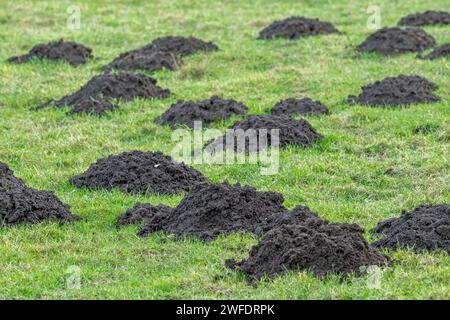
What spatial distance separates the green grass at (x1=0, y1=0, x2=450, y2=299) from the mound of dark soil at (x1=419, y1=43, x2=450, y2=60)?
13.8 inches

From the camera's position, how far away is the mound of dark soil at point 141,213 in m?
11.5

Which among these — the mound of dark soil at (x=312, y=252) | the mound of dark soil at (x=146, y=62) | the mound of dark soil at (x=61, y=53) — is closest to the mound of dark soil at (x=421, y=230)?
the mound of dark soil at (x=312, y=252)

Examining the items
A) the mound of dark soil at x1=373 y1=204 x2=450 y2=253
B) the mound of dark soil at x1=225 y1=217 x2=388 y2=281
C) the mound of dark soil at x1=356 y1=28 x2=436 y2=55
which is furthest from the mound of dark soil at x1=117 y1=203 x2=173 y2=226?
the mound of dark soil at x1=356 y1=28 x2=436 y2=55

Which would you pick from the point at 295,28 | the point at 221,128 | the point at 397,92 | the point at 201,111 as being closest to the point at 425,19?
the point at 295,28

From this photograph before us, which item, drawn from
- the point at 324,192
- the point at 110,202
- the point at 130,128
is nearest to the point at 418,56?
the point at 130,128

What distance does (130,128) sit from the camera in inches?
637

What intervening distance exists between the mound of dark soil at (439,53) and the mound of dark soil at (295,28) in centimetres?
341

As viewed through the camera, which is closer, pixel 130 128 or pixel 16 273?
pixel 16 273

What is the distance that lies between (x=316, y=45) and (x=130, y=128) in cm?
660

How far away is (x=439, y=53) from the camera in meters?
19.6

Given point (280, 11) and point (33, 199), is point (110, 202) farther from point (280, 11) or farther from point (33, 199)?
point (280, 11)

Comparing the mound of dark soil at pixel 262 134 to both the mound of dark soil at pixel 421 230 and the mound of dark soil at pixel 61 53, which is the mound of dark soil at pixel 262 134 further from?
the mound of dark soil at pixel 61 53

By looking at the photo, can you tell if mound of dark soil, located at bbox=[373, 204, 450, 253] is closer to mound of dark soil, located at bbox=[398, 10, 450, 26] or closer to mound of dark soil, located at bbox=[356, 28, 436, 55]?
mound of dark soil, located at bbox=[356, 28, 436, 55]

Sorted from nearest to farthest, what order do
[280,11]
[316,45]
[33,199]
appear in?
[33,199], [316,45], [280,11]
